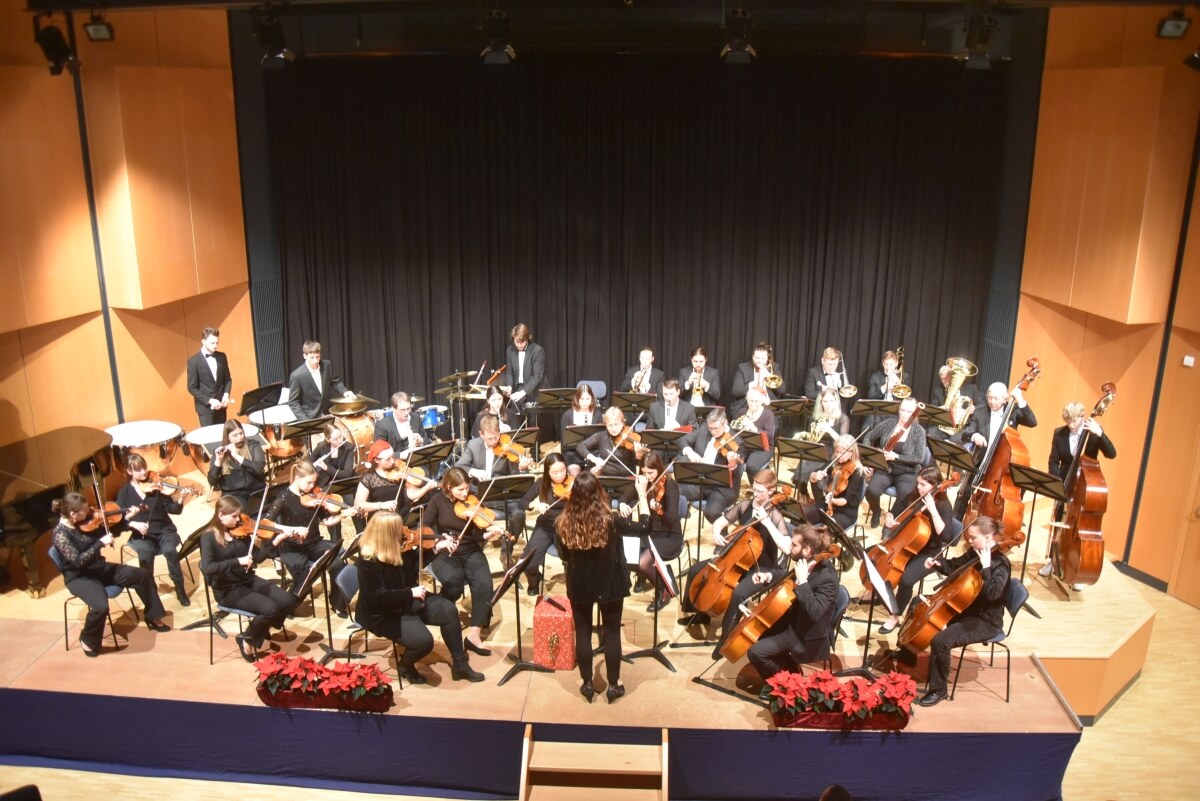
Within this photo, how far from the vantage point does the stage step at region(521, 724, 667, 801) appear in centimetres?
545

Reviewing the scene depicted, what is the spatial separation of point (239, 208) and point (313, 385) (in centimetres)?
226

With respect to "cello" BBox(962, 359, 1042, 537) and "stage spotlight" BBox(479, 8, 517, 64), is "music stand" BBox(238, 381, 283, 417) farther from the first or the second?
"cello" BBox(962, 359, 1042, 537)

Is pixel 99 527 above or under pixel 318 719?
above

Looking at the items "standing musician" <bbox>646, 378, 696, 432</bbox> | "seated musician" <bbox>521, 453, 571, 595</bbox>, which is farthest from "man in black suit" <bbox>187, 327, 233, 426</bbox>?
"standing musician" <bbox>646, 378, 696, 432</bbox>

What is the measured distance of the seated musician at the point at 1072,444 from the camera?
7371 mm

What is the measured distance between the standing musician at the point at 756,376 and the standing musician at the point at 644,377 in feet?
2.62

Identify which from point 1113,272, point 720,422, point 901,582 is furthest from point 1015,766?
point 1113,272

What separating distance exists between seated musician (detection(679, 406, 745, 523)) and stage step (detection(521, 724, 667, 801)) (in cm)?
255

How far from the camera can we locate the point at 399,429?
8305mm

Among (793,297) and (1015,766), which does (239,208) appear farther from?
(1015,766)

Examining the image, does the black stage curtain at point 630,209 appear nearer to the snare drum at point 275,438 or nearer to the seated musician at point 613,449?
the snare drum at point 275,438

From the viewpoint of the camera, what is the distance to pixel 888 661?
6422 mm

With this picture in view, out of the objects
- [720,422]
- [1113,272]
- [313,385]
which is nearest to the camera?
[720,422]

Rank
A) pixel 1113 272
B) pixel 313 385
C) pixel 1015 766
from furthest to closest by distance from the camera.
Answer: pixel 313 385 → pixel 1113 272 → pixel 1015 766
